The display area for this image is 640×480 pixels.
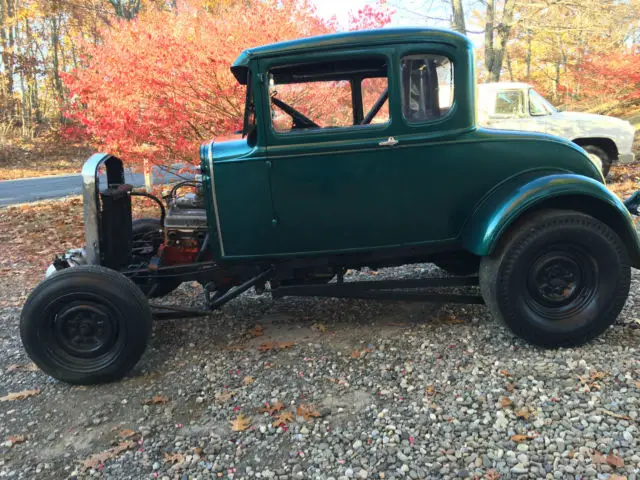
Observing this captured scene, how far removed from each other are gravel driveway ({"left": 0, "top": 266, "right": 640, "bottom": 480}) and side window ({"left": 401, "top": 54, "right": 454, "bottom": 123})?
1.62 m

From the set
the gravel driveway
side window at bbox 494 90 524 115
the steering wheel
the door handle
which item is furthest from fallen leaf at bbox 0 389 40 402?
side window at bbox 494 90 524 115

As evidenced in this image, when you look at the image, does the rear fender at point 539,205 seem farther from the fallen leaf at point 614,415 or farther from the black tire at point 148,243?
the black tire at point 148,243

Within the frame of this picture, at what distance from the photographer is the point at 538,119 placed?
9086 millimetres

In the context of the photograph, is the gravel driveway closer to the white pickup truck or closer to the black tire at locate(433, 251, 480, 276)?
the black tire at locate(433, 251, 480, 276)

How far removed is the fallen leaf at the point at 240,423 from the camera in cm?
279

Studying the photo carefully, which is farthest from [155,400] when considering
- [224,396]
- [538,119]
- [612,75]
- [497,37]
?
[612,75]

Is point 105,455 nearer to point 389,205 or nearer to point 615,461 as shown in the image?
point 389,205

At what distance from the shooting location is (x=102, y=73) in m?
7.40

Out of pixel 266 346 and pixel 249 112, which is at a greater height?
pixel 249 112

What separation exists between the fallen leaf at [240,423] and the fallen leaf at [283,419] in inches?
6.1

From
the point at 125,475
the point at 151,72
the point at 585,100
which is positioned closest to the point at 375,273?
the point at 125,475

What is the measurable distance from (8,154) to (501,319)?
2387 centimetres

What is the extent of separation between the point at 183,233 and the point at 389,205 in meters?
1.67

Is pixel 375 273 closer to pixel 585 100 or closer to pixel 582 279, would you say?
pixel 582 279
